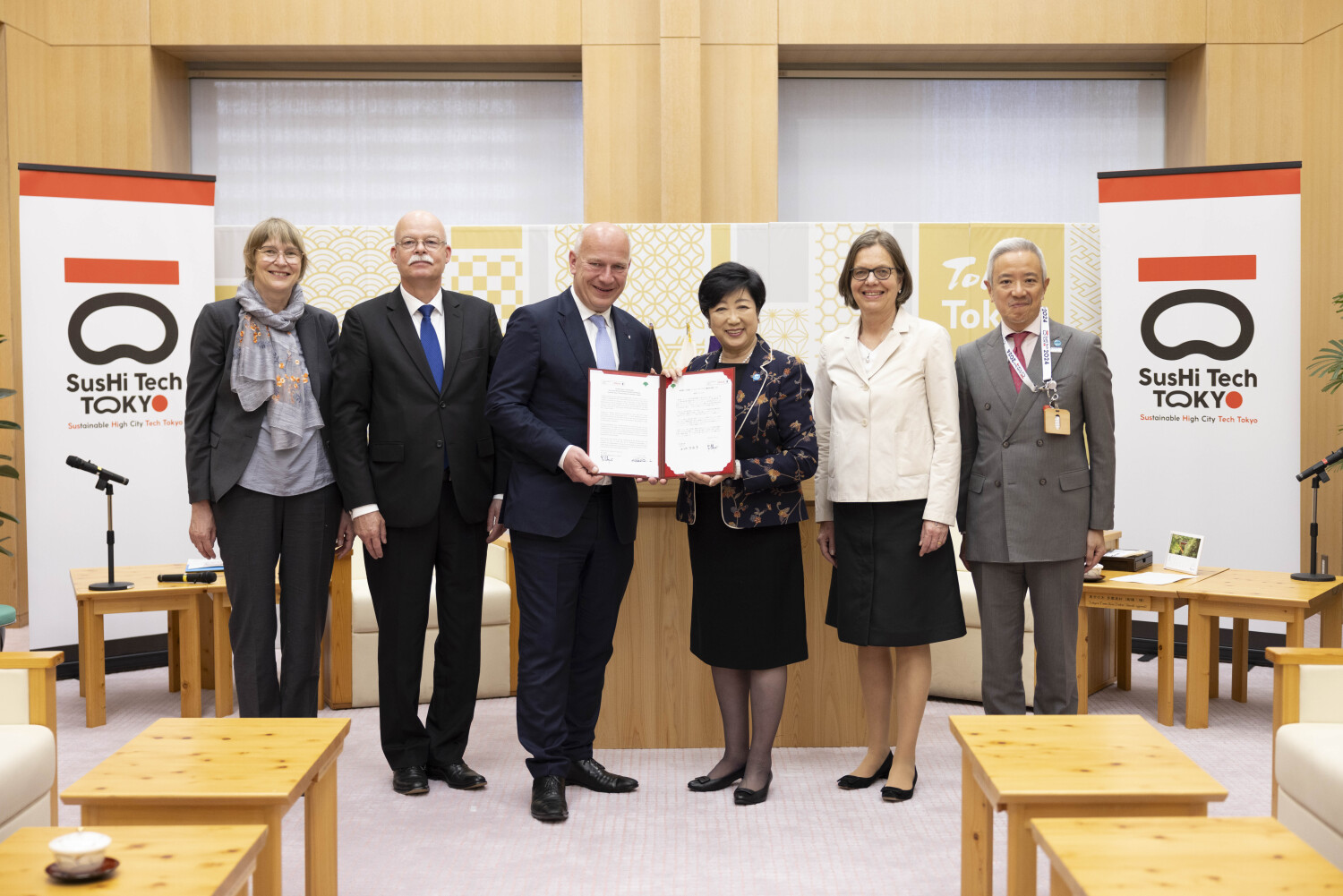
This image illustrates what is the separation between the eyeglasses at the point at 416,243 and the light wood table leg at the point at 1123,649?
325 centimetres

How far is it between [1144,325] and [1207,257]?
17.2 inches

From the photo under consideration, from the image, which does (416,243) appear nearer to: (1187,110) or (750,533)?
(750,533)

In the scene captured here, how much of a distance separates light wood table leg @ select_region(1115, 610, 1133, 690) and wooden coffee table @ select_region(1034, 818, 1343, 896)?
9.41 feet

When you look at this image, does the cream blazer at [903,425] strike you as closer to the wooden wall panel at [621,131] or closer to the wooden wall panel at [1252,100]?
the wooden wall panel at [621,131]

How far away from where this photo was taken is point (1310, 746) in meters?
2.47

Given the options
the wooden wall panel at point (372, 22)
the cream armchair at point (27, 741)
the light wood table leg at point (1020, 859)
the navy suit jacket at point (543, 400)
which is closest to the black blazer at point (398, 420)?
the navy suit jacket at point (543, 400)

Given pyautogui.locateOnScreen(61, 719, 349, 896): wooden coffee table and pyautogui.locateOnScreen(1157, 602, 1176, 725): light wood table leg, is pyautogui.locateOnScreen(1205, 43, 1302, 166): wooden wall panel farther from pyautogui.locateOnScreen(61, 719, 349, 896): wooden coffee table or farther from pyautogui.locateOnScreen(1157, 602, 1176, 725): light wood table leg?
pyautogui.locateOnScreen(61, 719, 349, 896): wooden coffee table

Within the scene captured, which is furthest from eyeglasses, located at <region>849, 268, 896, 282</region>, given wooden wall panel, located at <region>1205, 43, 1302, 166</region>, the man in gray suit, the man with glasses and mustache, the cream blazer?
wooden wall panel, located at <region>1205, 43, 1302, 166</region>

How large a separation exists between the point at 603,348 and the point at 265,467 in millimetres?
1032

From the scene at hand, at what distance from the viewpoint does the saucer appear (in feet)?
5.58

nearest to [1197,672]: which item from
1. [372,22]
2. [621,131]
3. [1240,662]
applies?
[1240,662]

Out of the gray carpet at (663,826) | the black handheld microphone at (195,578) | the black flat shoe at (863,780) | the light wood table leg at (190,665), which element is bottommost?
the gray carpet at (663,826)

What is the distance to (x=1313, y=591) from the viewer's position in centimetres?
406

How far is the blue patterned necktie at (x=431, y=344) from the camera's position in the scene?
10.9 ft
